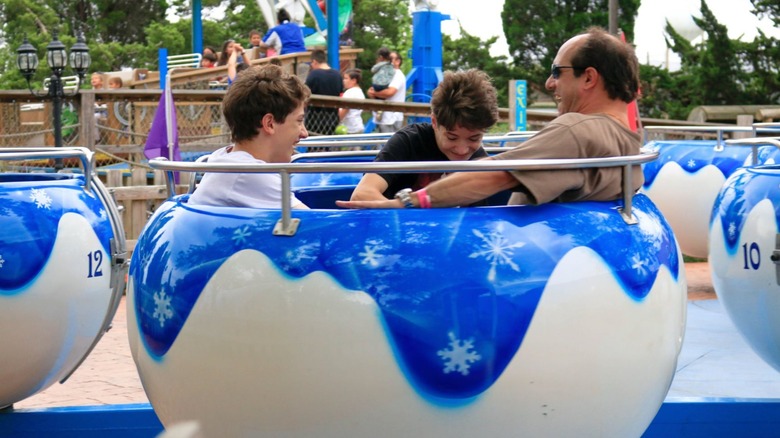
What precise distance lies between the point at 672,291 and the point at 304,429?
3.33ft

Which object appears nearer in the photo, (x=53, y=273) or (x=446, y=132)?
(x=446, y=132)

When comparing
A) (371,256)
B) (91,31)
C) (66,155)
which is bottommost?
(371,256)

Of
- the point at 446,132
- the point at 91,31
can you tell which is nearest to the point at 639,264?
the point at 446,132

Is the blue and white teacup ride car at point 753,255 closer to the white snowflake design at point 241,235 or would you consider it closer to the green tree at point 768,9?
the white snowflake design at point 241,235

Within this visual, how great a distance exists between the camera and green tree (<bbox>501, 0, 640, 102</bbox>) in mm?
23266

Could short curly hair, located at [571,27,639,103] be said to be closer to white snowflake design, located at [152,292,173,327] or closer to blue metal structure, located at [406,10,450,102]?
white snowflake design, located at [152,292,173,327]

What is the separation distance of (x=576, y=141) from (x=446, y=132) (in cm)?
68

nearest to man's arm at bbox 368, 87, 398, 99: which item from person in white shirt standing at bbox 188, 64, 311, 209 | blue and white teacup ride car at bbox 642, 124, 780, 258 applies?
blue and white teacup ride car at bbox 642, 124, 780, 258

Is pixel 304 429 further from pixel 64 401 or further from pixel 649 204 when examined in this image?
pixel 64 401

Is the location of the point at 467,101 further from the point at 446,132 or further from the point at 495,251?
the point at 495,251

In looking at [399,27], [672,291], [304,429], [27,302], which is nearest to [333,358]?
[304,429]

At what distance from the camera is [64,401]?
5656mm

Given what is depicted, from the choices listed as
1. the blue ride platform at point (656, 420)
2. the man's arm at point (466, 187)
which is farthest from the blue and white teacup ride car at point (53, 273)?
the man's arm at point (466, 187)

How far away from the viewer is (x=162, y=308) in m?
2.81
